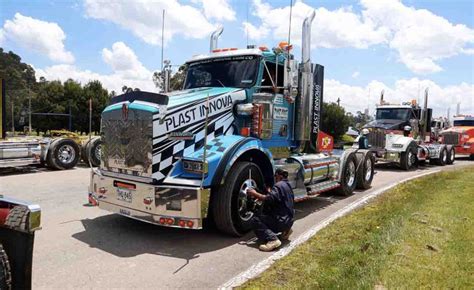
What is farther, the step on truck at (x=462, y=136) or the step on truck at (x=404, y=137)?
the step on truck at (x=462, y=136)

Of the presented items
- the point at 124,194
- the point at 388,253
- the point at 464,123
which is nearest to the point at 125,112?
the point at 124,194

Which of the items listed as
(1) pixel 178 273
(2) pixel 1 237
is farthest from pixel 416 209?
(2) pixel 1 237

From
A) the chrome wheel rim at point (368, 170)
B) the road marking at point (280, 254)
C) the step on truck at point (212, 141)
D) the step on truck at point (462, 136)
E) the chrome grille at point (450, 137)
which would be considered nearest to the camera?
the road marking at point (280, 254)

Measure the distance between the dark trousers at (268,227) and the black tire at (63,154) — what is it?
32.6 feet

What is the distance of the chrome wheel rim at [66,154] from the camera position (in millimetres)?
13938

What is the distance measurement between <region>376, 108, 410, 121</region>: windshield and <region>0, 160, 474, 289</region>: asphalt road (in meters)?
11.5

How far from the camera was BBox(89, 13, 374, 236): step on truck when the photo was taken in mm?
5586

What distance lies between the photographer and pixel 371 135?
16359 mm

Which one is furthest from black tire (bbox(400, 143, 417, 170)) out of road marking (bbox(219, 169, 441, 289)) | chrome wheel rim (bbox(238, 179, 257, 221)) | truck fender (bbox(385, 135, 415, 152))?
chrome wheel rim (bbox(238, 179, 257, 221))

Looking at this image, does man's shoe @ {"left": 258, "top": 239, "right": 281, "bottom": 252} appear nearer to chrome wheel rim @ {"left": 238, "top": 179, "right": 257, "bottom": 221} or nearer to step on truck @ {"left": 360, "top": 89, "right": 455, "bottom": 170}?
chrome wheel rim @ {"left": 238, "top": 179, "right": 257, "bottom": 221}

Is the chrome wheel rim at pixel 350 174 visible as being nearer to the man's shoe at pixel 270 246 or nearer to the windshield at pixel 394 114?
the man's shoe at pixel 270 246

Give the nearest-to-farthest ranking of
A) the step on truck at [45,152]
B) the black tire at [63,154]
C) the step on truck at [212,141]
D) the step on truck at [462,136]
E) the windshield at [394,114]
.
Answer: the step on truck at [212,141]
the step on truck at [45,152]
the black tire at [63,154]
the windshield at [394,114]
the step on truck at [462,136]

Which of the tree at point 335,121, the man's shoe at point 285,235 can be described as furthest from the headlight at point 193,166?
the tree at point 335,121

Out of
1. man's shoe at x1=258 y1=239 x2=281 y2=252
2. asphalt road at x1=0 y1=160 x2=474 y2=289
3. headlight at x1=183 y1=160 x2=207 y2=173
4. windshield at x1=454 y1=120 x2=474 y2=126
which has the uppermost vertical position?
windshield at x1=454 y1=120 x2=474 y2=126
